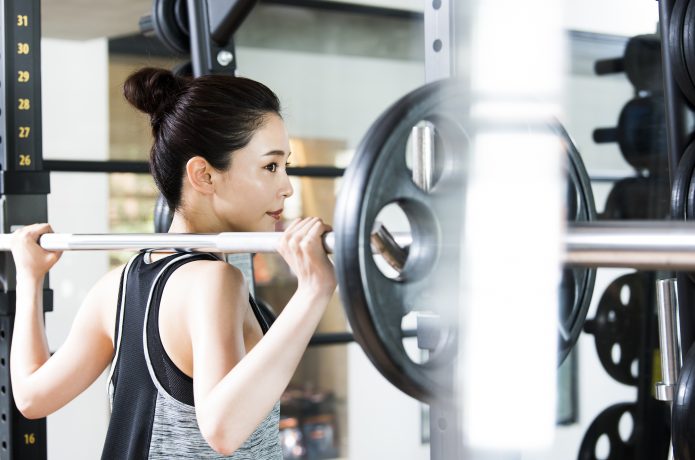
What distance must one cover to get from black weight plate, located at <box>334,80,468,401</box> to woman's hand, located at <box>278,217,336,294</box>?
0.28 feet

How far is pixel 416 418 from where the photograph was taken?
4.93 metres

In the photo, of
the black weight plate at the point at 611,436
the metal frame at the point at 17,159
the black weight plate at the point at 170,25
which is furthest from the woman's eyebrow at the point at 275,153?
the black weight plate at the point at 611,436

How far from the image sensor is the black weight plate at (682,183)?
131cm

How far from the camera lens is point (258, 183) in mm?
1279

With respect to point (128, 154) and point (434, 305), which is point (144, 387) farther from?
point (128, 154)

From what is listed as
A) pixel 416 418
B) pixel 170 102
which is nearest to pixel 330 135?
pixel 416 418

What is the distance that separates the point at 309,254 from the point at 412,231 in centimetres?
10

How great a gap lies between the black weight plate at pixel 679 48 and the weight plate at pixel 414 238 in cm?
51

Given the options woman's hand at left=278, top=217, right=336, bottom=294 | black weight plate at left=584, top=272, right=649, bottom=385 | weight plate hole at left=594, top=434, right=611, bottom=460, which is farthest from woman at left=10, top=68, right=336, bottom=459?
weight plate hole at left=594, top=434, right=611, bottom=460

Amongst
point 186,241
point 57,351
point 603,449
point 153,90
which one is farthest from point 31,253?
point 603,449

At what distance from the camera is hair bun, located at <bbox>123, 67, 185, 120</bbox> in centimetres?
134

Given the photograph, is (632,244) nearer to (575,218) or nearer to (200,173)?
(575,218)

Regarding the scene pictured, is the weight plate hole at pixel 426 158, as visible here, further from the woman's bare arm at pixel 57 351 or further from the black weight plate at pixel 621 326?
the black weight plate at pixel 621 326

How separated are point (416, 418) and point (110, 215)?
6.53ft
